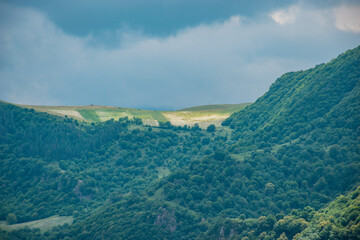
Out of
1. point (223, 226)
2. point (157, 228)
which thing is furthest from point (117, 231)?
point (223, 226)

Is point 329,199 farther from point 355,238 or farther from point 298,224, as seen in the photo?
point 355,238

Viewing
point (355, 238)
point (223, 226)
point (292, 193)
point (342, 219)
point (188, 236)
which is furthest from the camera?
point (292, 193)

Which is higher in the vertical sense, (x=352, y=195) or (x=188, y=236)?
(x=352, y=195)

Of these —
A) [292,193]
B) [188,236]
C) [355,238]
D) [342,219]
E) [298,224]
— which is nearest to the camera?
[355,238]

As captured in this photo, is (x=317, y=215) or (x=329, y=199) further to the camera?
(x=329, y=199)

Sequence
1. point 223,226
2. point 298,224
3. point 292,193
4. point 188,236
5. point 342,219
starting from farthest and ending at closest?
point 292,193, point 188,236, point 223,226, point 298,224, point 342,219

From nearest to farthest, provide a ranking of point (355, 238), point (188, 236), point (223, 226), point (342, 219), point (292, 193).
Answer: point (355, 238) → point (342, 219) → point (223, 226) → point (188, 236) → point (292, 193)

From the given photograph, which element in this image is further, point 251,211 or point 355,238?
point 251,211

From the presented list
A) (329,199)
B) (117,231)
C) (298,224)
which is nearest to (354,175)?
(329,199)

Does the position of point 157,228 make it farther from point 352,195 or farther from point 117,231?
point 352,195

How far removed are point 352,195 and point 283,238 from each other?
27557mm

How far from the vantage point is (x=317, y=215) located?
15925cm

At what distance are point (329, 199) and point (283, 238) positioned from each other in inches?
1734

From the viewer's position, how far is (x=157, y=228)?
608 ft
